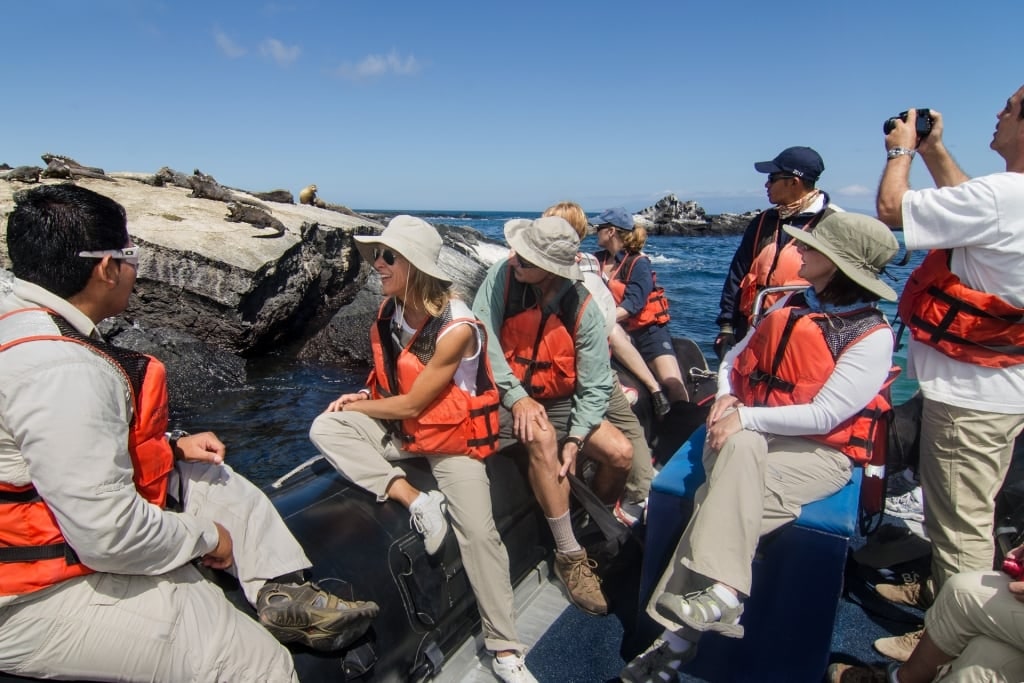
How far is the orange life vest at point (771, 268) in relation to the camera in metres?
3.74

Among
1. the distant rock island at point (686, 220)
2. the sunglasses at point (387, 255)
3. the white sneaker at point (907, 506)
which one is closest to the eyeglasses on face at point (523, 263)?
the sunglasses at point (387, 255)

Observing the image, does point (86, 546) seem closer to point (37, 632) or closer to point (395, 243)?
point (37, 632)

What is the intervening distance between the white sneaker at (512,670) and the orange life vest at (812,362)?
146 cm

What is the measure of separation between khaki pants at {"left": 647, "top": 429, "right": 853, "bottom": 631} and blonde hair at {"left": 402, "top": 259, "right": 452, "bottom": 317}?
4.29ft

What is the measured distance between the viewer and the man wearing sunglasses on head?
59.3 inches

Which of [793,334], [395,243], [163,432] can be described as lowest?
[163,432]

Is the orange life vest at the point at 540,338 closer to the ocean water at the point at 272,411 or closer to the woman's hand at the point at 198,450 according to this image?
the woman's hand at the point at 198,450

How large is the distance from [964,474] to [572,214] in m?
2.35

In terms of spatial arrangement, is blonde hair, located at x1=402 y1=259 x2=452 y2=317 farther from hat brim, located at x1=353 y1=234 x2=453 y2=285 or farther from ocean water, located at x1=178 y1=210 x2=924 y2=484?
ocean water, located at x1=178 y1=210 x2=924 y2=484

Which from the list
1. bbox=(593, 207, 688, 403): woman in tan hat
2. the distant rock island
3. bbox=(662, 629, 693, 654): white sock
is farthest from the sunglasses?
the distant rock island

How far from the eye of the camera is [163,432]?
189 centimetres

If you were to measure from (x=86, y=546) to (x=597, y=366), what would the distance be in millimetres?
2252

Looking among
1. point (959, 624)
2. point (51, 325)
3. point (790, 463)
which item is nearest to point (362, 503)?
point (51, 325)

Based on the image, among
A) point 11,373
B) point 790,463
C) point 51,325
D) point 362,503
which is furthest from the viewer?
point 362,503
